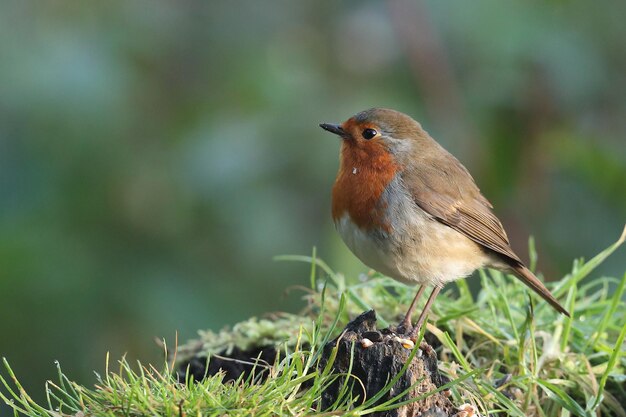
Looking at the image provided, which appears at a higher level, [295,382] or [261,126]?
[261,126]

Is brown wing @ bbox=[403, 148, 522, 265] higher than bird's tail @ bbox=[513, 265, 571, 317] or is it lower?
higher

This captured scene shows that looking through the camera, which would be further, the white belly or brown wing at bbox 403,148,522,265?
brown wing at bbox 403,148,522,265

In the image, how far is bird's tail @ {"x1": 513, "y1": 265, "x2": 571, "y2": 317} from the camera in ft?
10.6

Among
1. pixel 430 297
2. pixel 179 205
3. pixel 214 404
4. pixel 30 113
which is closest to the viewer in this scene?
pixel 214 404

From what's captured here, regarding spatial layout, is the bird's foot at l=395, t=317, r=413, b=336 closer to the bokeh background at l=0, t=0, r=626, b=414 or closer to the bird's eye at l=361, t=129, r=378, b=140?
the bird's eye at l=361, t=129, r=378, b=140

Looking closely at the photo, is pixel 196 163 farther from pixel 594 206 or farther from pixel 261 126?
pixel 594 206

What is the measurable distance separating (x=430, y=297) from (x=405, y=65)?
5.61 ft

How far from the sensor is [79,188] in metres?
4.33

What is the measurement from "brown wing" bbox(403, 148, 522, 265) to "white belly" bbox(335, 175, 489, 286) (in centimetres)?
4

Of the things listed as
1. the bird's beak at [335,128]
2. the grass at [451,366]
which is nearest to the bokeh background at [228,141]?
the bird's beak at [335,128]

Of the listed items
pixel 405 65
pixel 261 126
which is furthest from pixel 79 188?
pixel 405 65

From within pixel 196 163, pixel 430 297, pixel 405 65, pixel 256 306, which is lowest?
pixel 256 306

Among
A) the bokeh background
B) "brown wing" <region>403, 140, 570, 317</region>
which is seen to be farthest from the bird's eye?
the bokeh background

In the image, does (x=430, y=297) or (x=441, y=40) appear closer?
(x=430, y=297)
